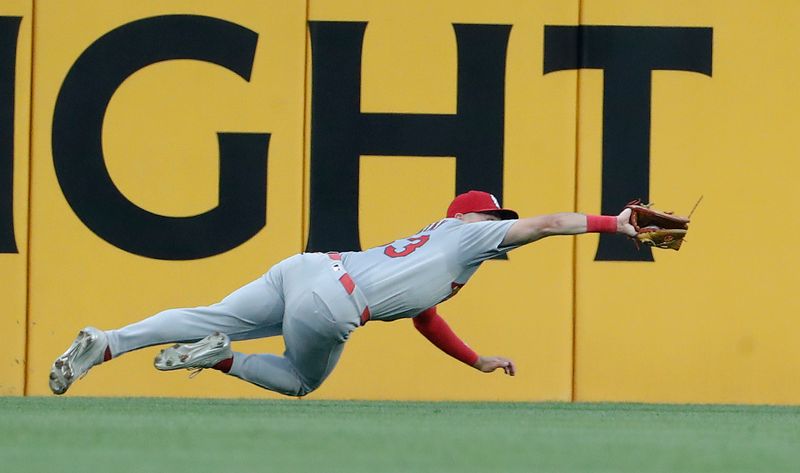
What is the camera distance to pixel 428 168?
9695mm

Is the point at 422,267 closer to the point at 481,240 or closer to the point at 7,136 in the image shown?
the point at 481,240

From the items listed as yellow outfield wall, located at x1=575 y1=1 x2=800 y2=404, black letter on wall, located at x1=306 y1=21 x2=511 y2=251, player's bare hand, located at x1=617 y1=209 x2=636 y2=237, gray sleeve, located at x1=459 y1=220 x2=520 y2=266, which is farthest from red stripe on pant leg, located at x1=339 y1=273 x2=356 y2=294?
yellow outfield wall, located at x1=575 y1=1 x2=800 y2=404

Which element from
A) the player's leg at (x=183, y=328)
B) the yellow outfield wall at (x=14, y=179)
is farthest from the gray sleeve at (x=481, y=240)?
the yellow outfield wall at (x=14, y=179)

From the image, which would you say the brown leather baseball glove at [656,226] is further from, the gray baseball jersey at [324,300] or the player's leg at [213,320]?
the player's leg at [213,320]

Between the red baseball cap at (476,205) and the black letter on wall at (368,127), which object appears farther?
the black letter on wall at (368,127)

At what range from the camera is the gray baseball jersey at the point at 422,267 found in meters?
6.93

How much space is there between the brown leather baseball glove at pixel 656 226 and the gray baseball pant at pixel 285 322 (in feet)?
4.01

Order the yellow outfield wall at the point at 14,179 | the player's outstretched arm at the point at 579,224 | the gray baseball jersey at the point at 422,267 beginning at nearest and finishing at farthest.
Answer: the player's outstretched arm at the point at 579,224 < the gray baseball jersey at the point at 422,267 < the yellow outfield wall at the point at 14,179

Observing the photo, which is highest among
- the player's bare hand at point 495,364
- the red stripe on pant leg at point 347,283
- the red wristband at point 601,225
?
the red wristband at point 601,225

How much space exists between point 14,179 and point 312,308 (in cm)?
346

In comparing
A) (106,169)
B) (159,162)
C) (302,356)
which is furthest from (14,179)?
(302,356)

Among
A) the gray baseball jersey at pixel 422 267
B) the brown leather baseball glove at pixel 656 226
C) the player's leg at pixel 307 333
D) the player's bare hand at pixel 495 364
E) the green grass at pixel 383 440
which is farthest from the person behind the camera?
the player's bare hand at pixel 495 364

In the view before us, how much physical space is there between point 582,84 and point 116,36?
282 cm

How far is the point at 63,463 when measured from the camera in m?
4.75
